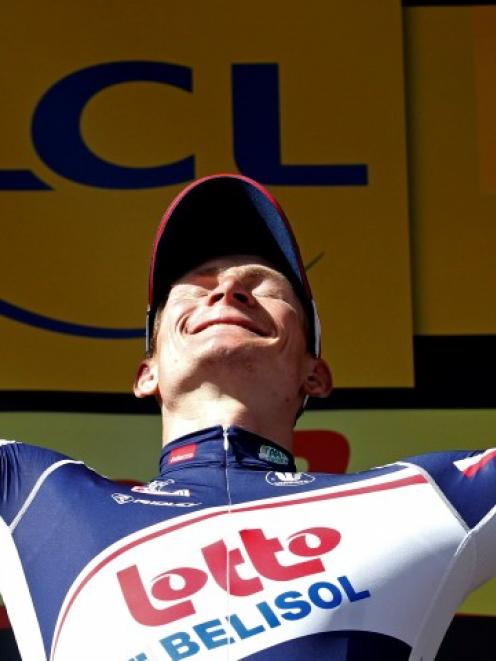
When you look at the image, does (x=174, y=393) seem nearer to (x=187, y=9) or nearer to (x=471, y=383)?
(x=471, y=383)

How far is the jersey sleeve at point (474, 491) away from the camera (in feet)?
6.84

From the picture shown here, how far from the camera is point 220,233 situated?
250 cm

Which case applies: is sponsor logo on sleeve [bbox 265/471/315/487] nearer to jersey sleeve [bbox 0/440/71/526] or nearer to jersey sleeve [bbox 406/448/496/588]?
jersey sleeve [bbox 406/448/496/588]

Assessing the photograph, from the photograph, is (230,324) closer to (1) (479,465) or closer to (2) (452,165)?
(1) (479,465)

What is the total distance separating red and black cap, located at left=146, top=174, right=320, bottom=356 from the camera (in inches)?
97.0

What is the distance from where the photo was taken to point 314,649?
1928mm

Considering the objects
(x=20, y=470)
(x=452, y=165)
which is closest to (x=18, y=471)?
(x=20, y=470)

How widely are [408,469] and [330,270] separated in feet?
2.84

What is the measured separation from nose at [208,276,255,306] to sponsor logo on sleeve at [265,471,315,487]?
273 mm

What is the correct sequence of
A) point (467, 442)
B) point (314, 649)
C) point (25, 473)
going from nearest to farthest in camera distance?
point (314, 649) < point (25, 473) < point (467, 442)

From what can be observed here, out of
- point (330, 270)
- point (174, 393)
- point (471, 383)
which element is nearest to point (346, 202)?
point (330, 270)

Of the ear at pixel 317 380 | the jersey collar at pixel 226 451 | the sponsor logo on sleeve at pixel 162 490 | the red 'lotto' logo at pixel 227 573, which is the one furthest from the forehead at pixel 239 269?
the red 'lotto' logo at pixel 227 573

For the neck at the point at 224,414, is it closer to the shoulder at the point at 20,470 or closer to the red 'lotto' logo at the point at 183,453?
the red 'lotto' logo at the point at 183,453

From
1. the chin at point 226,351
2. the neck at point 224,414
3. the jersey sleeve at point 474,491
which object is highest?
the chin at point 226,351
